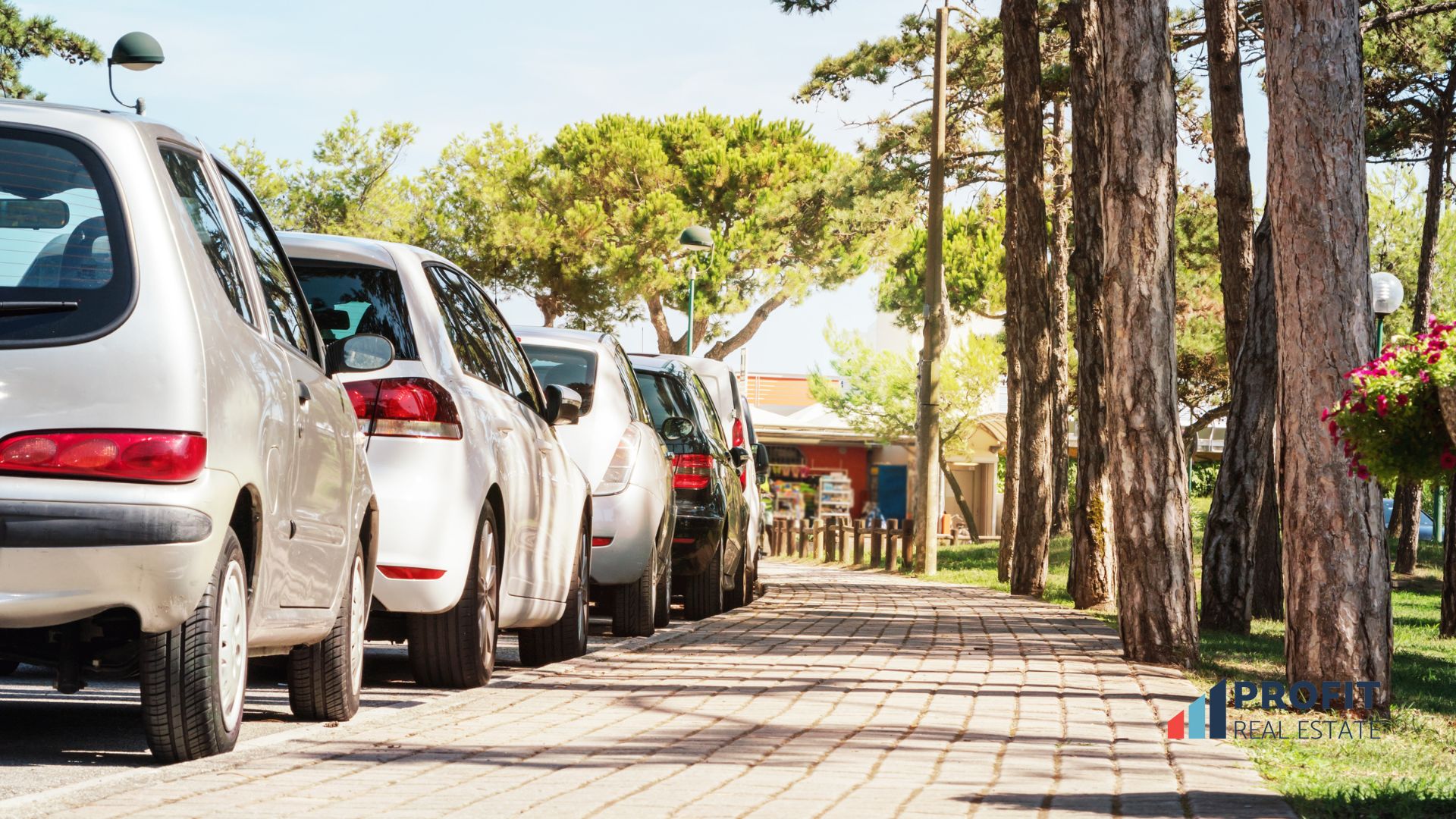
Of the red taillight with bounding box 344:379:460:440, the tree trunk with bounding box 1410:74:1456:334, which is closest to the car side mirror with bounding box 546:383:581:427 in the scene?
the red taillight with bounding box 344:379:460:440

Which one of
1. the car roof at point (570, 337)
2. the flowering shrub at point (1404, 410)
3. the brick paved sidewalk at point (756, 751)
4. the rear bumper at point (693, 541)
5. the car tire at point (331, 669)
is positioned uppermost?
the car roof at point (570, 337)

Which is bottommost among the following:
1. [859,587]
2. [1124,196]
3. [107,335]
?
[859,587]

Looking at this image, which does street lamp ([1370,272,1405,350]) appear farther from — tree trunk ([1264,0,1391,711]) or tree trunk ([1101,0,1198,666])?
tree trunk ([1264,0,1391,711])

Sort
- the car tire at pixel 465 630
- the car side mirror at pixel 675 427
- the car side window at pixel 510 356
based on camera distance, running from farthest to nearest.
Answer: the car side mirror at pixel 675 427 < the car side window at pixel 510 356 < the car tire at pixel 465 630

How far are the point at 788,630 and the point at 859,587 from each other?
9.65 metres

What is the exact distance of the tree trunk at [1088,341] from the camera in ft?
57.2

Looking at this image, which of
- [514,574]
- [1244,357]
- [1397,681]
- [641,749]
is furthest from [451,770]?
[1244,357]

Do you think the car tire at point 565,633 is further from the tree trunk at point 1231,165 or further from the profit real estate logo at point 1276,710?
the tree trunk at point 1231,165

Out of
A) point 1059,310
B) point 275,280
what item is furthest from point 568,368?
point 1059,310

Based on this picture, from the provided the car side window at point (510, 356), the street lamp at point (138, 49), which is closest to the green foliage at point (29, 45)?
the street lamp at point (138, 49)

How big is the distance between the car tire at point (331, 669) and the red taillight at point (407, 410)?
78 centimetres

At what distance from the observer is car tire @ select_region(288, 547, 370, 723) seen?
658 centimetres

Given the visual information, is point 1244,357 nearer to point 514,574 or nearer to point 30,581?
point 514,574

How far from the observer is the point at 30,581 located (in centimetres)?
464
